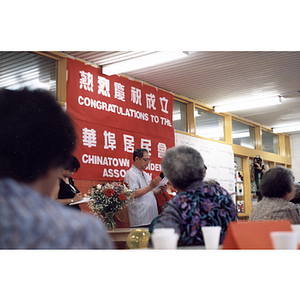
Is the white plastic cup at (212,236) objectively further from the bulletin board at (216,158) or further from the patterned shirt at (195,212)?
the bulletin board at (216,158)

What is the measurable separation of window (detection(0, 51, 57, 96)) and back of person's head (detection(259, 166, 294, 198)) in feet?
7.58

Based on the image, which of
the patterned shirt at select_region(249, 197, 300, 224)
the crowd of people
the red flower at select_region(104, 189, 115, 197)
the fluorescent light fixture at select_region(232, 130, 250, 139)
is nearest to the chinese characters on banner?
the red flower at select_region(104, 189, 115, 197)

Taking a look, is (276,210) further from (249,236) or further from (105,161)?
(105,161)

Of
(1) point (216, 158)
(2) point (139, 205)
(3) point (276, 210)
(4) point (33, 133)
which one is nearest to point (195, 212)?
(4) point (33, 133)

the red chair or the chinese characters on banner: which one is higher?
the chinese characters on banner

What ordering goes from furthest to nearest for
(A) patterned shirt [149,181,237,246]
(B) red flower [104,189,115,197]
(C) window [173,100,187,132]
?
(C) window [173,100,187,132] → (B) red flower [104,189,115,197] → (A) patterned shirt [149,181,237,246]

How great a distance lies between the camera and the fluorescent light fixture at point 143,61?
4406 millimetres

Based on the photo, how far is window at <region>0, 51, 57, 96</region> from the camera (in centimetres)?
369

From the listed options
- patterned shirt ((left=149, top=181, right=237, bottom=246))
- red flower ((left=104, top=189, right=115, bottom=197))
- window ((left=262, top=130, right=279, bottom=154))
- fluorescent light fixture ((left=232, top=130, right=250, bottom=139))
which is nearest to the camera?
patterned shirt ((left=149, top=181, right=237, bottom=246))

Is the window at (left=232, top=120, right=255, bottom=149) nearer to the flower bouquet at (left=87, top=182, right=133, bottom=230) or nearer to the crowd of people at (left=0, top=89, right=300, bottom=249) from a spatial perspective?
the flower bouquet at (left=87, top=182, right=133, bottom=230)

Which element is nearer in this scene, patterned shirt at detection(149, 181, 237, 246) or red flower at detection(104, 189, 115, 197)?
patterned shirt at detection(149, 181, 237, 246)

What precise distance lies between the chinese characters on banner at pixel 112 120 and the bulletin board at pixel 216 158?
0.91 metres

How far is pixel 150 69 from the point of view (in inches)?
211
